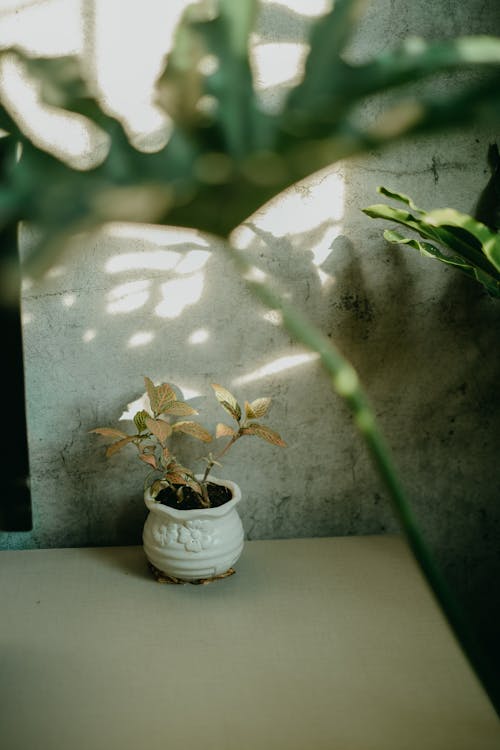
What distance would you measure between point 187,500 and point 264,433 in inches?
9.3

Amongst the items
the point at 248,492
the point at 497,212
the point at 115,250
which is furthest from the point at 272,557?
the point at 497,212

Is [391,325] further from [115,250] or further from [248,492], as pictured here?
[115,250]

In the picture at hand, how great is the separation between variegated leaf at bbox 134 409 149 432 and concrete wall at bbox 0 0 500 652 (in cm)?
13

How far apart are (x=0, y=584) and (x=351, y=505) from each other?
2.93ft

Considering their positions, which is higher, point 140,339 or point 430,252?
point 430,252

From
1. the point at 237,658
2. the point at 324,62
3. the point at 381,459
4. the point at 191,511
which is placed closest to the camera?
the point at 324,62

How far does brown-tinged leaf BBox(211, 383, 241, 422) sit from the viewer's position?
1.71 m

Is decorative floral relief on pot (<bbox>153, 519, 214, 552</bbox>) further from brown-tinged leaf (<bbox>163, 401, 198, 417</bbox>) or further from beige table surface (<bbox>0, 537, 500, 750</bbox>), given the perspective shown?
brown-tinged leaf (<bbox>163, 401, 198, 417</bbox>)

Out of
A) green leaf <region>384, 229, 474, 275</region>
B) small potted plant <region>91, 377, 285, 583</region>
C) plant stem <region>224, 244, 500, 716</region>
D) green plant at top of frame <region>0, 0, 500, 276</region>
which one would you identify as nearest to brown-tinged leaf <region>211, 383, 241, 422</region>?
small potted plant <region>91, 377, 285, 583</region>

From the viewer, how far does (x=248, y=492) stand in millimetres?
1916

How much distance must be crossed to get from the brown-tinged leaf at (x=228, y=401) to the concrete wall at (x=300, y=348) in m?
0.13

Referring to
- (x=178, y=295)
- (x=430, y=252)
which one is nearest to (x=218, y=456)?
(x=178, y=295)

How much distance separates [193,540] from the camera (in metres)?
1.62

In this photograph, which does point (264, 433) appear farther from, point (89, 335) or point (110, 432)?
point (89, 335)
